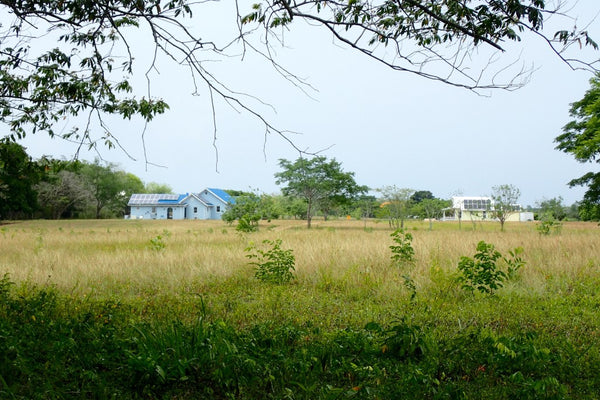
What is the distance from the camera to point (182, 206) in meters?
52.8

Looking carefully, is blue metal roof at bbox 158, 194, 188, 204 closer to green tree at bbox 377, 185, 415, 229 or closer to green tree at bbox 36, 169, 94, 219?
green tree at bbox 36, 169, 94, 219

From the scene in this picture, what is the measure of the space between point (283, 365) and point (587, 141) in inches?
880

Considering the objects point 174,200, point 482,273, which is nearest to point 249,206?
point 482,273

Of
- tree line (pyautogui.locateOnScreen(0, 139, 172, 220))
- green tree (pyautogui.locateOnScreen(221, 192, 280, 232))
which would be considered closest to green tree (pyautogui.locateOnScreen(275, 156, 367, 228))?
green tree (pyautogui.locateOnScreen(221, 192, 280, 232))

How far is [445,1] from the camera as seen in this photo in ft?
14.7

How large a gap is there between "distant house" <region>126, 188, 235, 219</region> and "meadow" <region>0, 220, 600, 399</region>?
1757 inches

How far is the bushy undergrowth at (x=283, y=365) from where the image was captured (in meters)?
2.80

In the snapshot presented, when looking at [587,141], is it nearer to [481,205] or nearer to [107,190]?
[481,205]

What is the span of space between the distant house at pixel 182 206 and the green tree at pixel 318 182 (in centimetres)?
1965

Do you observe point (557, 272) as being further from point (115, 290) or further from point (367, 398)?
point (115, 290)

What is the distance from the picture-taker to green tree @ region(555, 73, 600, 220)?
2038 centimetres

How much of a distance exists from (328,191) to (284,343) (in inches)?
1189

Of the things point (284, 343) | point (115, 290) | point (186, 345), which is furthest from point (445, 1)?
point (115, 290)

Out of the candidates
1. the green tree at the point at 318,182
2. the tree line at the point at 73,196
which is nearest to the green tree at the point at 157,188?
the tree line at the point at 73,196
